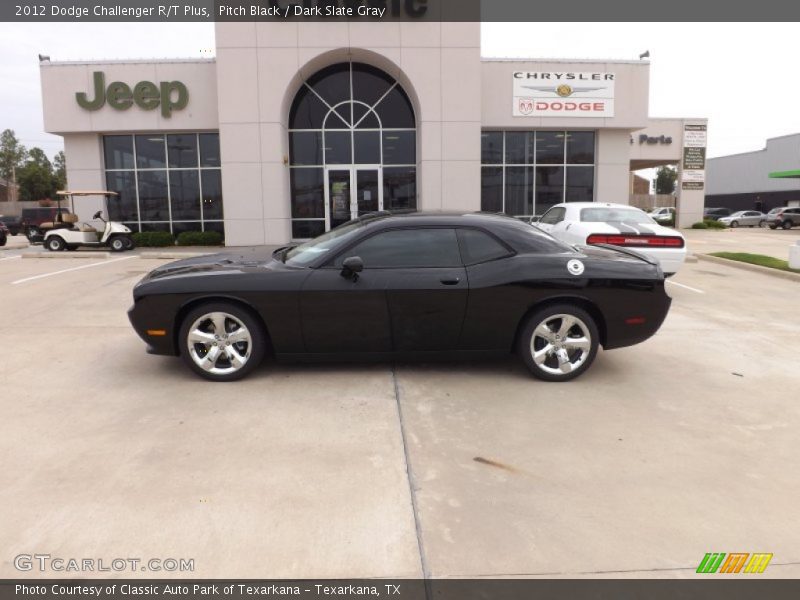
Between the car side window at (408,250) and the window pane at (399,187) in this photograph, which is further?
the window pane at (399,187)

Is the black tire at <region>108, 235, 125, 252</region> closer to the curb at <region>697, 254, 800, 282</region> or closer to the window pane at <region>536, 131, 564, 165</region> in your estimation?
the window pane at <region>536, 131, 564, 165</region>

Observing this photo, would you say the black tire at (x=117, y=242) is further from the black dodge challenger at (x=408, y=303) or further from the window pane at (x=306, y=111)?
the black dodge challenger at (x=408, y=303)

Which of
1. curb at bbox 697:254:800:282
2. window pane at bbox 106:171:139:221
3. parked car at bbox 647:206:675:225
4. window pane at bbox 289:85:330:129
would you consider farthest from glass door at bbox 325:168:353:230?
parked car at bbox 647:206:675:225

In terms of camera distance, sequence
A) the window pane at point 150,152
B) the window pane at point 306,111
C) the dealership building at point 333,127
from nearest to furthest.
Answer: the dealership building at point 333,127 < the window pane at point 306,111 < the window pane at point 150,152

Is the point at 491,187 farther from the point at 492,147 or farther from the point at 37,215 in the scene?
the point at 37,215

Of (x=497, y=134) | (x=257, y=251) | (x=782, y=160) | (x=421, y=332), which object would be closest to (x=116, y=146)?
(x=497, y=134)

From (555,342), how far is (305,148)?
51.4 ft

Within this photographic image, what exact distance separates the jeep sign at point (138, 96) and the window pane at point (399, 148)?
22.2 ft

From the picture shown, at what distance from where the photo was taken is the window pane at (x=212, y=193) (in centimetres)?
2036

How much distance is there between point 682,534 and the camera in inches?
117

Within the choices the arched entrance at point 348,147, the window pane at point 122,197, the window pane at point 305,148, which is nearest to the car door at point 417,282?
the arched entrance at point 348,147

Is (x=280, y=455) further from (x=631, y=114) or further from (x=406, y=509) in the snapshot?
(x=631, y=114)

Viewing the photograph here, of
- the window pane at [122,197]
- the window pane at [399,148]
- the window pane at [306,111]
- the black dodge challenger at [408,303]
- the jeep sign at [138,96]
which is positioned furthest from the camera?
the window pane at [122,197]

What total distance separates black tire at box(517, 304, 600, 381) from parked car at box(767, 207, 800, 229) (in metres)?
42.5
